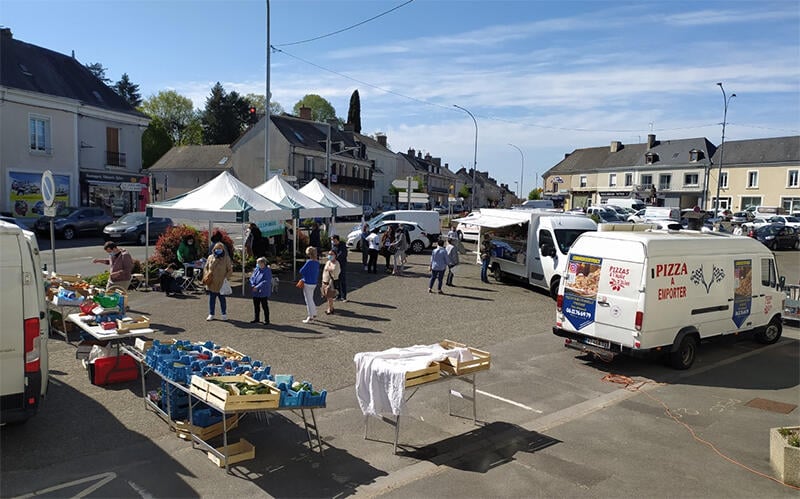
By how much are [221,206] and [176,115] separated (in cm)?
7228

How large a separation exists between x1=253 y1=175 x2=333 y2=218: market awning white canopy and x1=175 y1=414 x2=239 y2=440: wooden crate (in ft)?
36.8

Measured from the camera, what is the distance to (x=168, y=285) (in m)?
14.2

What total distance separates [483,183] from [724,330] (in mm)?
116831

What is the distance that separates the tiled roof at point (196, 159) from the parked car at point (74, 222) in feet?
95.8

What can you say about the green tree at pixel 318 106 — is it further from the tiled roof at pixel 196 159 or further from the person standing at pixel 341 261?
the person standing at pixel 341 261

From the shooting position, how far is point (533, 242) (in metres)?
17.6

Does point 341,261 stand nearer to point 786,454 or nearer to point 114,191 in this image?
point 786,454

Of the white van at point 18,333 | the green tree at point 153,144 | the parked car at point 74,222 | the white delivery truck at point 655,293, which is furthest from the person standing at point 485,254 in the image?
the green tree at point 153,144

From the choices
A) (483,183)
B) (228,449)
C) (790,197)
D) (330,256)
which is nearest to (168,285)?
(330,256)

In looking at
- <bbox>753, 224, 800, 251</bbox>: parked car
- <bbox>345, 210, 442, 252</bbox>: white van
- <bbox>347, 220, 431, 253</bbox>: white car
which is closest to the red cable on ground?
<bbox>347, 220, 431, 253</bbox>: white car

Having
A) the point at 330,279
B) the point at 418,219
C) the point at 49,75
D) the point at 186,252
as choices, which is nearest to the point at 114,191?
the point at 49,75

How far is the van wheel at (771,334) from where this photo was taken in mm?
12240

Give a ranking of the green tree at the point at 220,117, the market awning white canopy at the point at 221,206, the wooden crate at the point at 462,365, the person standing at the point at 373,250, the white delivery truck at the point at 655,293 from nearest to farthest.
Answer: the wooden crate at the point at 462,365
the white delivery truck at the point at 655,293
the market awning white canopy at the point at 221,206
the person standing at the point at 373,250
the green tree at the point at 220,117

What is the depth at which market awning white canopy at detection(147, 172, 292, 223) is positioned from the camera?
46.8ft
